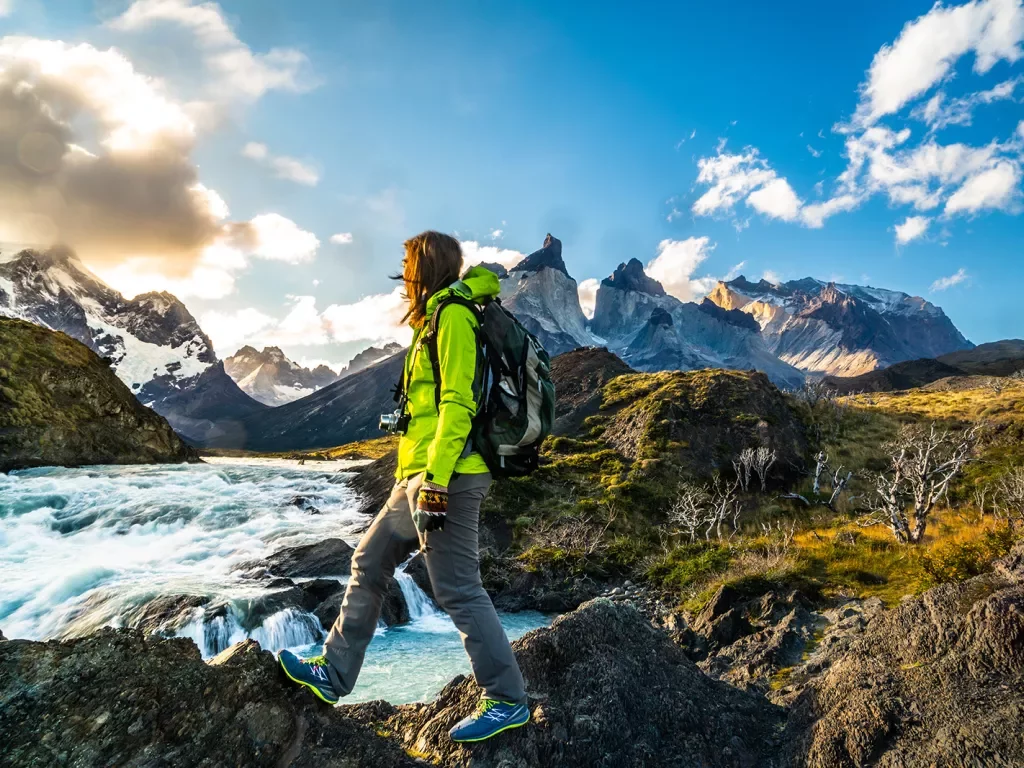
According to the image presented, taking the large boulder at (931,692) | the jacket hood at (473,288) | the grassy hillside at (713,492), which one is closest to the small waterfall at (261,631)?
the grassy hillside at (713,492)

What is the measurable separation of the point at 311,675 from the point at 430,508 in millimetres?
1435

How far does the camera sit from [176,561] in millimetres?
19031

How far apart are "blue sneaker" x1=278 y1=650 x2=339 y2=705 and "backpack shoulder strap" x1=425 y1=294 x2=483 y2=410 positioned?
193 cm

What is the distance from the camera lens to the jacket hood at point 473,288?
3715mm

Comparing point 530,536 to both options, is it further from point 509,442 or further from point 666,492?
point 509,442

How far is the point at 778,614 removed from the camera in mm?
10031

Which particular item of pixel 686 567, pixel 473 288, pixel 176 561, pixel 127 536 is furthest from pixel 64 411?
pixel 473 288

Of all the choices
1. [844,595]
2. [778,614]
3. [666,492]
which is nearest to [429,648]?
[778,614]

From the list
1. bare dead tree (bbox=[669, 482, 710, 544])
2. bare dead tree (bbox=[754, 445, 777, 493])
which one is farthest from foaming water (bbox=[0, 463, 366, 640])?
bare dead tree (bbox=[754, 445, 777, 493])

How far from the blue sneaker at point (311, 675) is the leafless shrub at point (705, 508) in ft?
67.7

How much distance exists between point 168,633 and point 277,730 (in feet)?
39.5

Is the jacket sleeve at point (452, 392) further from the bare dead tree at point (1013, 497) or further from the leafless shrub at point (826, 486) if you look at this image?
the leafless shrub at point (826, 486)

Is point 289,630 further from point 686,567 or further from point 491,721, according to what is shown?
point 491,721

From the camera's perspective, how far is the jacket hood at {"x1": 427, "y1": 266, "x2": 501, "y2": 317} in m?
3.71
